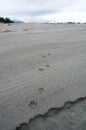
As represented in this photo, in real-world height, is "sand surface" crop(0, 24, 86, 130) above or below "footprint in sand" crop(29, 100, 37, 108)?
above

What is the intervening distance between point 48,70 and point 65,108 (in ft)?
3.49

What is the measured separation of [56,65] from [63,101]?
1171 millimetres

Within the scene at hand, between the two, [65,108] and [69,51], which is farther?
[69,51]

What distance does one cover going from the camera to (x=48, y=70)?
2.65 m

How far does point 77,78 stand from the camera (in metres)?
2.36

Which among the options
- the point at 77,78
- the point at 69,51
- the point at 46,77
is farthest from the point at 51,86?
the point at 69,51

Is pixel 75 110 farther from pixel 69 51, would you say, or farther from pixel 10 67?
pixel 69 51

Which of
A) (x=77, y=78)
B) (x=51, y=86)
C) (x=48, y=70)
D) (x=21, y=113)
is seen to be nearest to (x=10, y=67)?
(x=48, y=70)

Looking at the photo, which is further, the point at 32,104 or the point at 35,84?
the point at 35,84

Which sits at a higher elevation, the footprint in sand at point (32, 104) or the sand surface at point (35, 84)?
the sand surface at point (35, 84)

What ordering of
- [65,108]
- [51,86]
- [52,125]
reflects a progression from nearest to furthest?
1. [52,125]
2. [65,108]
3. [51,86]

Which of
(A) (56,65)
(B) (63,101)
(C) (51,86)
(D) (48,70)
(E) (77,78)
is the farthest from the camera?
(A) (56,65)

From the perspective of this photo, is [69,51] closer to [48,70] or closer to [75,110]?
[48,70]

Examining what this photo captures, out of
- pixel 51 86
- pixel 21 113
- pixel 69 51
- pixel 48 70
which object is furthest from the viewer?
pixel 69 51
